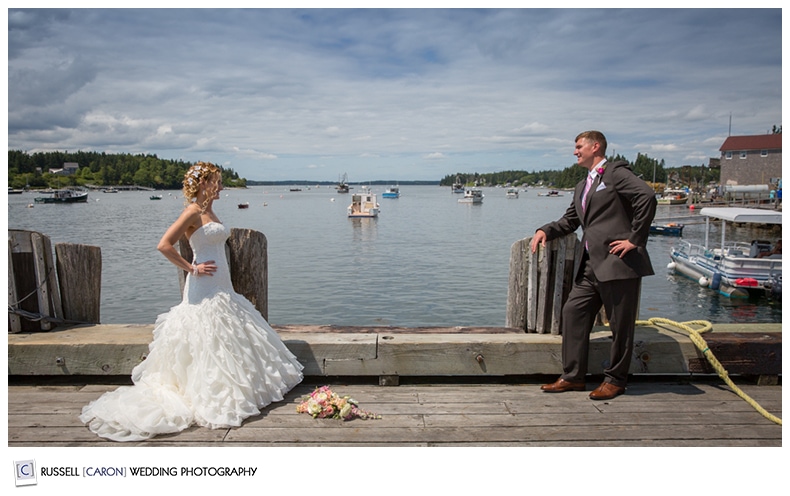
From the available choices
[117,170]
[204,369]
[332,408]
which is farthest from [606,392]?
[117,170]

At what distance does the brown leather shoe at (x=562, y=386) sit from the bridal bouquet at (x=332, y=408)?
1.53 meters

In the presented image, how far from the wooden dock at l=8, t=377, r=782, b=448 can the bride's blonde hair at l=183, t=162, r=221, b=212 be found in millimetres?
1782

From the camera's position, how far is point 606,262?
476cm

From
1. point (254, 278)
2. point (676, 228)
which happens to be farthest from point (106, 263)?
point (676, 228)

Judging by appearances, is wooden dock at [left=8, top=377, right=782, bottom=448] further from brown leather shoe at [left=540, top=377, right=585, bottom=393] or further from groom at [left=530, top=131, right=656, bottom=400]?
groom at [left=530, top=131, right=656, bottom=400]

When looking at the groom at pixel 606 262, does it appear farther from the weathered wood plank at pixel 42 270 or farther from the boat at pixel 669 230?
the boat at pixel 669 230

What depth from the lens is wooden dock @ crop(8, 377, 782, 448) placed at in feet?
13.4

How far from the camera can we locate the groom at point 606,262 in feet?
15.3

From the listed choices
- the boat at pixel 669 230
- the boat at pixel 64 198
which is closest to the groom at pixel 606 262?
the boat at pixel 669 230

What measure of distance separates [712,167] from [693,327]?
635 feet

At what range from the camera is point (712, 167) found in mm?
174000

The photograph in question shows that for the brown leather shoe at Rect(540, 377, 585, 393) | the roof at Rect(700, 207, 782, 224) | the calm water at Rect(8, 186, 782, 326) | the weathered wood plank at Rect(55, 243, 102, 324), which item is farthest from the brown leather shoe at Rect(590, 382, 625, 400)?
the roof at Rect(700, 207, 782, 224)
